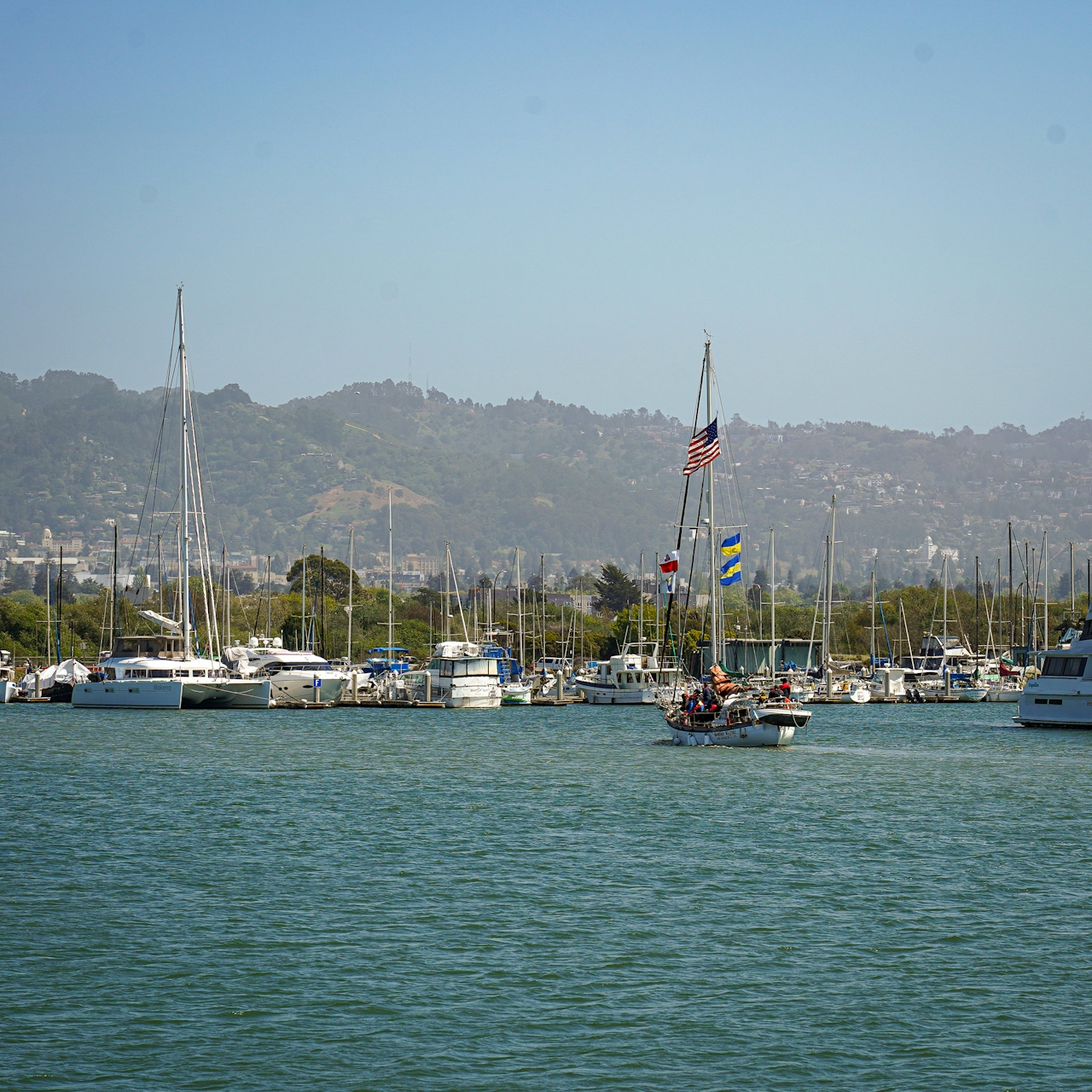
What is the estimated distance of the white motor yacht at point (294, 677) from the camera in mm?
91875

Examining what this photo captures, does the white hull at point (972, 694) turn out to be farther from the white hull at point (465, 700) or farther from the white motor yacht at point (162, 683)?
the white motor yacht at point (162, 683)

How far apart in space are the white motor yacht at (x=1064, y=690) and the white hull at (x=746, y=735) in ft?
67.8

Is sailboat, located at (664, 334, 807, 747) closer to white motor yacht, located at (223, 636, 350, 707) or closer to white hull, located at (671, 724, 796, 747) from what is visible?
white hull, located at (671, 724, 796, 747)

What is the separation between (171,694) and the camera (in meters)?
82.1

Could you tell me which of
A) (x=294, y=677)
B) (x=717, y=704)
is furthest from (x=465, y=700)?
(x=717, y=704)

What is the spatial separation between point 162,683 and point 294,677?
12030 mm

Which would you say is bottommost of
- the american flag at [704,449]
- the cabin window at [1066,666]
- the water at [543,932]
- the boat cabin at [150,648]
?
the water at [543,932]

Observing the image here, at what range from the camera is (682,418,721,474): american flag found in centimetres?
5653

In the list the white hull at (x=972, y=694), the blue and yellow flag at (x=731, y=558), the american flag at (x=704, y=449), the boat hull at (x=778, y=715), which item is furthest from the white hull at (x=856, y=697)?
the american flag at (x=704, y=449)

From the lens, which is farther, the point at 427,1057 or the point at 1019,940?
the point at 1019,940

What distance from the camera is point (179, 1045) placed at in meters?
18.0

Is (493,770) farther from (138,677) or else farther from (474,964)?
(138,677)

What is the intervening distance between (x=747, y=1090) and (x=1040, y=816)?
86.0ft

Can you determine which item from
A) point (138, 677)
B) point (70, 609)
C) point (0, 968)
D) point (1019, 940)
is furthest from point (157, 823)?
point (70, 609)
